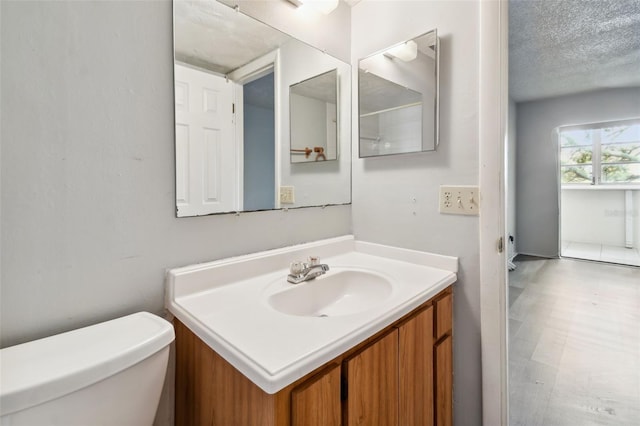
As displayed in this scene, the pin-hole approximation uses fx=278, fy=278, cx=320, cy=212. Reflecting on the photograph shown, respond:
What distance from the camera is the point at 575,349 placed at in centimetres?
184

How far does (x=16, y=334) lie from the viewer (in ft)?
2.15

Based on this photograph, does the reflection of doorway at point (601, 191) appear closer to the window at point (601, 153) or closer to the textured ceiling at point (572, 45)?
the window at point (601, 153)

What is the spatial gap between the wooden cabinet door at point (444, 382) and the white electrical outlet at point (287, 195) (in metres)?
0.83

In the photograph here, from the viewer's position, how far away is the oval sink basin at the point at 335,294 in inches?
39.5

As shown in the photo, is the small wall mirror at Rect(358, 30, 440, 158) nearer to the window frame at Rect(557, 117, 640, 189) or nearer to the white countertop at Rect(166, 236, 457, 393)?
the white countertop at Rect(166, 236, 457, 393)

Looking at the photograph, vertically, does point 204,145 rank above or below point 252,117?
below

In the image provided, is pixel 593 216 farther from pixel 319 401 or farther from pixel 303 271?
pixel 319 401

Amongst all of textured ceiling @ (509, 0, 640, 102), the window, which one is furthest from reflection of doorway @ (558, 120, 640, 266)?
textured ceiling @ (509, 0, 640, 102)

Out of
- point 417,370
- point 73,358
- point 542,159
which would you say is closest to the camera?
point 73,358

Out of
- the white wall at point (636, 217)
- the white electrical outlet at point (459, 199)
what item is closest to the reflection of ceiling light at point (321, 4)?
the white electrical outlet at point (459, 199)

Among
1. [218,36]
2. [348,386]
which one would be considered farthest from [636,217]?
[218,36]

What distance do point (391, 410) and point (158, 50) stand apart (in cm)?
128

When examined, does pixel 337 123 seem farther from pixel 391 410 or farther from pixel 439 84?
pixel 391 410

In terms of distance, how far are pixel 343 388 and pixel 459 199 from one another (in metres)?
0.84
